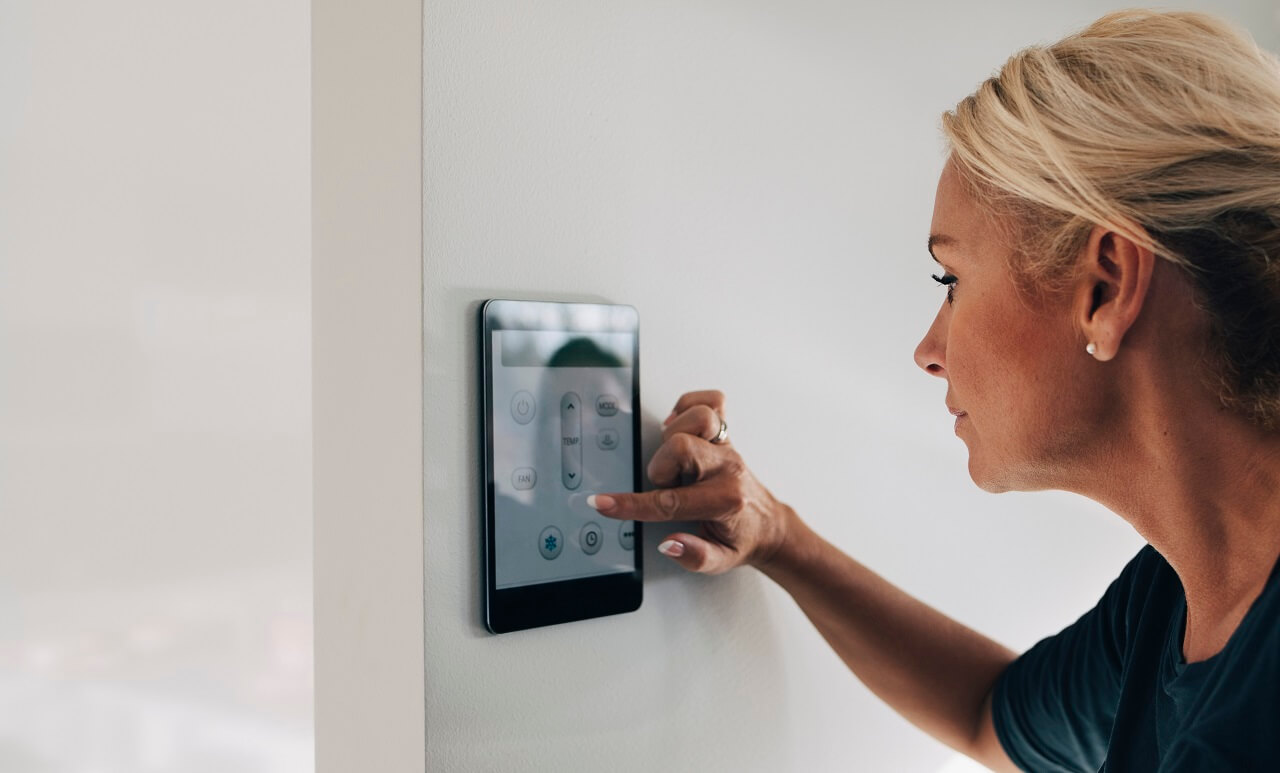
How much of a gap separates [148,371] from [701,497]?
76cm

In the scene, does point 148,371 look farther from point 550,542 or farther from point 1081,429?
point 1081,429

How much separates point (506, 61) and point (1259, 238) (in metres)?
0.34

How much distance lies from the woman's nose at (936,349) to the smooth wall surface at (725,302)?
8 centimetres

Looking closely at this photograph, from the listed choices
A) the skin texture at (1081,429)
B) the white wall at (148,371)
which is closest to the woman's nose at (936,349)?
the skin texture at (1081,429)

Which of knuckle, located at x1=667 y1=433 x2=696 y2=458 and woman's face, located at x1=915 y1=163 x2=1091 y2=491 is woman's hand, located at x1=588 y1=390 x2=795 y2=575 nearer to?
knuckle, located at x1=667 y1=433 x2=696 y2=458

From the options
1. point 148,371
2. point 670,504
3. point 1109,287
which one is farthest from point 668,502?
point 148,371

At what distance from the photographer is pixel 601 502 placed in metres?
0.49

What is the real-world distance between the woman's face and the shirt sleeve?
0.16 meters

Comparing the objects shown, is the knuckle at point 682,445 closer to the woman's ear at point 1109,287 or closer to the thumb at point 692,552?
the thumb at point 692,552

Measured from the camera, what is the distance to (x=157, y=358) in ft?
3.34

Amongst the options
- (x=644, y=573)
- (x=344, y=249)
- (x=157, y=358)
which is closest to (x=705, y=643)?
(x=644, y=573)

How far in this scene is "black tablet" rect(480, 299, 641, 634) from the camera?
45 centimetres

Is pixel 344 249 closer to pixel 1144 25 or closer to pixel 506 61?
pixel 506 61

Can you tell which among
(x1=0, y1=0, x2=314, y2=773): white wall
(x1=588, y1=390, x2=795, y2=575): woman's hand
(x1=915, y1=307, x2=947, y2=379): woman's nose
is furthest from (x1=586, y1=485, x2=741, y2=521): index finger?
(x1=0, y1=0, x2=314, y2=773): white wall
